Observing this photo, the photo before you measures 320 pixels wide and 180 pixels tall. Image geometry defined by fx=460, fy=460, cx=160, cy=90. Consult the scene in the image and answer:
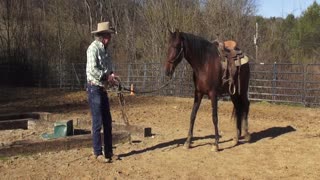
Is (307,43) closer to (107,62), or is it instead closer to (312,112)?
(312,112)

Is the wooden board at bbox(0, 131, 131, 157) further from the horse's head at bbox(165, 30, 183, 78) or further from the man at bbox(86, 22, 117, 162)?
the horse's head at bbox(165, 30, 183, 78)

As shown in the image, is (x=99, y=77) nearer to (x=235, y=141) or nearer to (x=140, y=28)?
(x=235, y=141)

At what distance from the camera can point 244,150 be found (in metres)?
8.00

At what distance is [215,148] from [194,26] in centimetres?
1395

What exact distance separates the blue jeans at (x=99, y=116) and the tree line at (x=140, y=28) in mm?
13883

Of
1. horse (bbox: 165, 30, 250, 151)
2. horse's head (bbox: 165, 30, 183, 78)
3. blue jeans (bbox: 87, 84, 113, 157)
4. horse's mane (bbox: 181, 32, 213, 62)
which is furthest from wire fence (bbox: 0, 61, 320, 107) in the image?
blue jeans (bbox: 87, 84, 113, 157)

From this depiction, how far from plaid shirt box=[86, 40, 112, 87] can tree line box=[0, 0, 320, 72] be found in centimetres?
1395

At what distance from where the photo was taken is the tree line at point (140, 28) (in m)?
21.1

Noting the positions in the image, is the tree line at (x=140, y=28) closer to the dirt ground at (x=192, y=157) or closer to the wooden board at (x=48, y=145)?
the dirt ground at (x=192, y=157)

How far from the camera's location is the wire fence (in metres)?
15.3

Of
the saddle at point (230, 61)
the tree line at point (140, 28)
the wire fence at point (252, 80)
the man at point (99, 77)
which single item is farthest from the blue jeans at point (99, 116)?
the tree line at point (140, 28)

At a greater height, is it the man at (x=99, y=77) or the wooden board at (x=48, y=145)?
the man at (x=99, y=77)

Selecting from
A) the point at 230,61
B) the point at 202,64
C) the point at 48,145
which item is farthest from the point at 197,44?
the point at 48,145

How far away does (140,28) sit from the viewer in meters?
25.4
